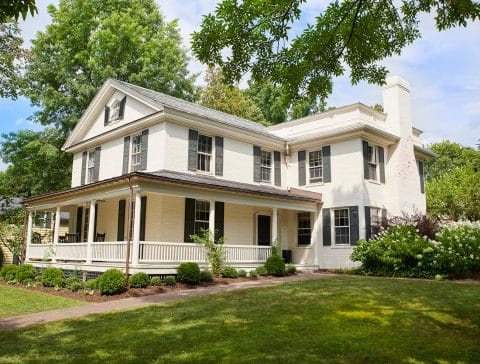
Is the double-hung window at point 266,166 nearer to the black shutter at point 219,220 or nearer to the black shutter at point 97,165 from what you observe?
the black shutter at point 219,220

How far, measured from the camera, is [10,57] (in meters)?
22.6

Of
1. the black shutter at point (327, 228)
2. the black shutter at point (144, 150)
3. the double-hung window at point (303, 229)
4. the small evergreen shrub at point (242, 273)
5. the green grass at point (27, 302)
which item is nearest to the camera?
the green grass at point (27, 302)

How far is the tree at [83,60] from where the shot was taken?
88.6ft

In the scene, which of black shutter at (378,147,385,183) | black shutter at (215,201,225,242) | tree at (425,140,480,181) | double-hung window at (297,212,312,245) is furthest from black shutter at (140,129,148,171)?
tree at (425,140,480,181)

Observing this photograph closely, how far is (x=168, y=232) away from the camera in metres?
16.0

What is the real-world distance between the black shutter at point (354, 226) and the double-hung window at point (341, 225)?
29cm

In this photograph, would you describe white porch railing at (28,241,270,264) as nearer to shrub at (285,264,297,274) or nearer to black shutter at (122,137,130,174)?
shrub at (285,264,297,274)

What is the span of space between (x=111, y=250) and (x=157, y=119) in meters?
5.51

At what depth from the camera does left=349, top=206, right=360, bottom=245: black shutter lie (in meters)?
18.2

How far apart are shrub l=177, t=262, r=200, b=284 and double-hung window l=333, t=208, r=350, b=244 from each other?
7.66 metres

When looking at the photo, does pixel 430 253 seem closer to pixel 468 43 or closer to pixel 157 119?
pixel 468 43

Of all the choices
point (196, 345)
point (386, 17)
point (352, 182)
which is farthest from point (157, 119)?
point (196, 345)

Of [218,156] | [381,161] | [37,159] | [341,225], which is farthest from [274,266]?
[37,159]

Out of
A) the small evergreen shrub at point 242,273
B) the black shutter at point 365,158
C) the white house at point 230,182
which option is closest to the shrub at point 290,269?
the white house at point 230,182
